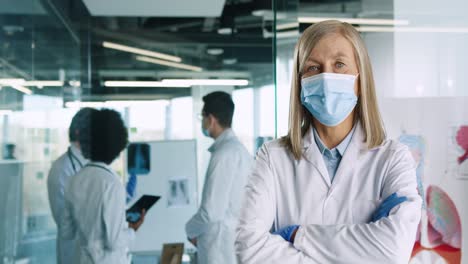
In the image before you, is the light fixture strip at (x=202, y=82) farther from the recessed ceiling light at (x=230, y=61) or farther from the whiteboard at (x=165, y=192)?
the whiteboard at (x=165, y=192)

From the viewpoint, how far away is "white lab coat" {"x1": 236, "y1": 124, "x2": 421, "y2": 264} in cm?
154

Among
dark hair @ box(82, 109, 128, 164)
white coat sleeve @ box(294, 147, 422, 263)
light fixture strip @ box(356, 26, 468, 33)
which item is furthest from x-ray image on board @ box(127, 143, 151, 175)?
white coat sleeve @ box(294, 147, 422, 263)

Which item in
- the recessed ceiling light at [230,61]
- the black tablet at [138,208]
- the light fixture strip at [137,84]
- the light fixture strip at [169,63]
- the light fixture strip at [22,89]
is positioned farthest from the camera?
the recessed ceiling light at [230,61]

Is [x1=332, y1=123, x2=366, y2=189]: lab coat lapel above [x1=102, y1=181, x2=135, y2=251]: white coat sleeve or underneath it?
above

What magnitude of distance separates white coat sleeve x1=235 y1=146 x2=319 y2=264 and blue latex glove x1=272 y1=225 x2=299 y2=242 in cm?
2

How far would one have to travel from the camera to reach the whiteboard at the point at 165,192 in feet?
19.5

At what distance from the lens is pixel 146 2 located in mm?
5098

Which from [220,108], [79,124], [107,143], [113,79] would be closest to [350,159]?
[107,143]

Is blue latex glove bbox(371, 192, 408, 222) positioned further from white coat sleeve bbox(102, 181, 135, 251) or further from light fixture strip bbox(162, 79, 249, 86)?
light fixture strip bbox(162, 79, 249, 86)

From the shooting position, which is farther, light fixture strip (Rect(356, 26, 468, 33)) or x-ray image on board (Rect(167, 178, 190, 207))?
x-ray image on board (Rect(167, 178, 190, 207))

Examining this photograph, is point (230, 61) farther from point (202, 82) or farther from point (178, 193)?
point (178, 193)

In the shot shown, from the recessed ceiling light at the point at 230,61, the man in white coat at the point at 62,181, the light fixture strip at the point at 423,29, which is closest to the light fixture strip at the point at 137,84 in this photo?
the recessed ceiling light at the point at 230,61

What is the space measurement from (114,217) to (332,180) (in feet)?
7.13

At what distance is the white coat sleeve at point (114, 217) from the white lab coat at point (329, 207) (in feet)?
6.69
